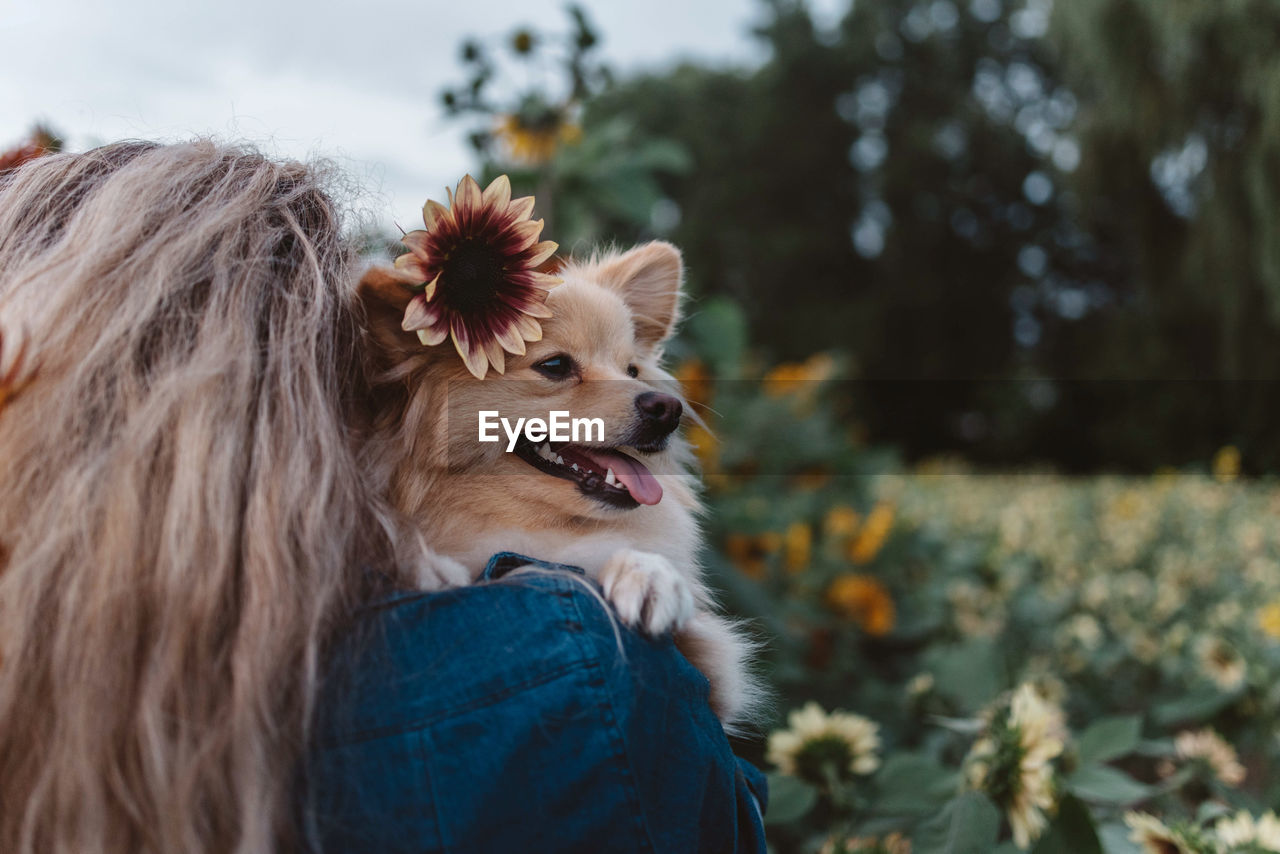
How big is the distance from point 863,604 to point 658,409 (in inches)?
97.5

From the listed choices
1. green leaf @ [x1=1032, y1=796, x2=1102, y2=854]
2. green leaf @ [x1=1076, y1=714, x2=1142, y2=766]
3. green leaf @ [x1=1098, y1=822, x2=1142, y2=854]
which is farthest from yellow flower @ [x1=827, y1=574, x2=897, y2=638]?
green leaf @ [x1=1032, y1=796, x2=1102, y2=854]

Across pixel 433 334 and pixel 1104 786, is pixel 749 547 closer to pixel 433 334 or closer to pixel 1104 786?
pixel 1104 786

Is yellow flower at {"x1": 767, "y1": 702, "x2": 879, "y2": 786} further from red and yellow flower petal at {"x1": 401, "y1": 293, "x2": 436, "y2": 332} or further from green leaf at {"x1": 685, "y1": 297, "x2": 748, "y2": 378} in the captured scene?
green leaf at {"x1": 685, "y1": 297, "x2": 748, "y2": 378}

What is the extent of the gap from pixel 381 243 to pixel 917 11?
22748 mm

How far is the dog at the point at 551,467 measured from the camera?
1281 millimetres

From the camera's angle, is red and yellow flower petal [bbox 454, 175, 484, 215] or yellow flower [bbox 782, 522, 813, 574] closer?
red and yellow flower petal [bbox 454, 175, 484, 215]

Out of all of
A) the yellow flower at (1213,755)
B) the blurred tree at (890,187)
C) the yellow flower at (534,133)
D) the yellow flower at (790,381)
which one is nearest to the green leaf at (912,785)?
the yellow flower at (1213,755)

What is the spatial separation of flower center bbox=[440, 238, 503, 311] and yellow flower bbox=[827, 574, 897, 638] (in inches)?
108

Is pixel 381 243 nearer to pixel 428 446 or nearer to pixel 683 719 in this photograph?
pixel 428 446

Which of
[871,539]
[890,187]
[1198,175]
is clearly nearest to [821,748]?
[871,539]

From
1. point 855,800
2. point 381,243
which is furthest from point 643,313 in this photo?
point 855,800

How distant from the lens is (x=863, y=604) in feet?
12.0

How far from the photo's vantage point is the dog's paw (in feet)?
3.53

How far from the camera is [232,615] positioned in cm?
95
